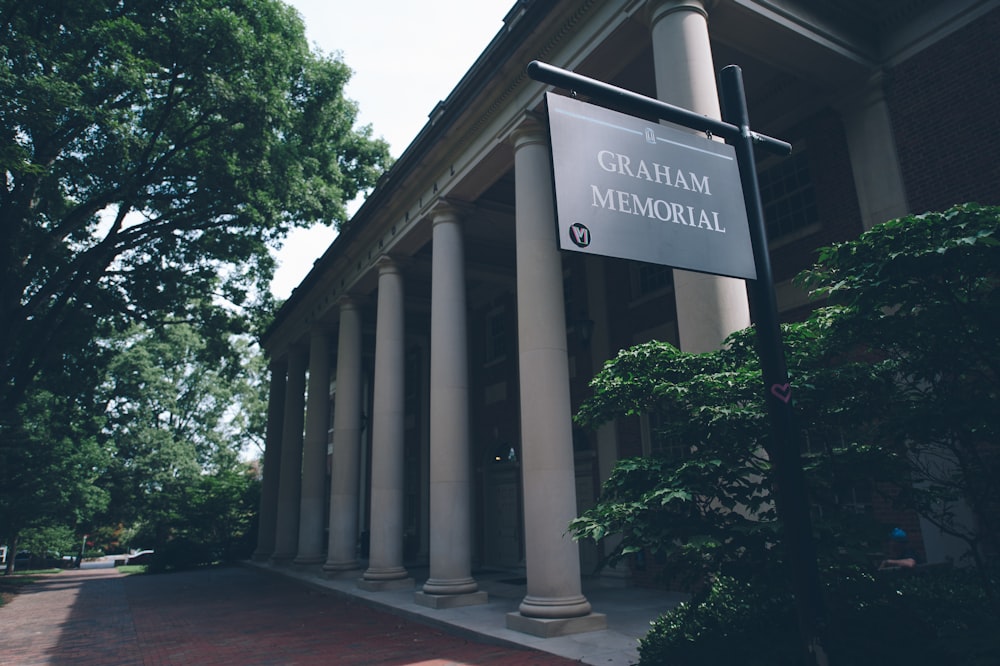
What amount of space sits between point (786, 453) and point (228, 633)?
1118cm

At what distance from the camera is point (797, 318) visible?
36.7 ft

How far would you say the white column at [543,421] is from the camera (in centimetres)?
912

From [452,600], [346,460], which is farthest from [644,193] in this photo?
[346,460]

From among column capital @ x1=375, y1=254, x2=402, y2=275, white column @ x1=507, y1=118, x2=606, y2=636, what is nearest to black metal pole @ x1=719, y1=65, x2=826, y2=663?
white column @ x1=507, y1=118, x2=606, y2=636

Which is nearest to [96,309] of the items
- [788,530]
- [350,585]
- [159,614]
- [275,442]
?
[275,442]

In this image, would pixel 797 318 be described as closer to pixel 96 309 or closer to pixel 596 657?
pixel 596 657

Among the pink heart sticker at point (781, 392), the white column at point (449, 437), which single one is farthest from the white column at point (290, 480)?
the pink heart sticker at point (781, 392)

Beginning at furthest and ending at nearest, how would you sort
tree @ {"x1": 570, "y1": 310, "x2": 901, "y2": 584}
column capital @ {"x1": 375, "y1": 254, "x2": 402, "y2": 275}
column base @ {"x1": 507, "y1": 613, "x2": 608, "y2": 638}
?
column capital @ {"x1": 375, "y1": 254, "x2": 402, "y2": 275} < column base @ {"x1": 507, "y1": 613, "x2": 608, "y2": 638} < tree @ {"x1": 570, "y1": 310, "x2": 901, "y2": 584}

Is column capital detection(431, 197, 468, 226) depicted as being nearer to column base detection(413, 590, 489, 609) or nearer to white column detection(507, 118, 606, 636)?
white column detection(507, 118, 606, 636)

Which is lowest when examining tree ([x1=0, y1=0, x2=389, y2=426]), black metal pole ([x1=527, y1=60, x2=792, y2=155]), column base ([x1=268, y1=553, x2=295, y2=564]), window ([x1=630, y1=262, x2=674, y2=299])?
column base ([x1=268, y1=553, x2=295, y2=564])

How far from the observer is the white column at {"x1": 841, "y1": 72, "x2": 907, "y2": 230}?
33.1 ft

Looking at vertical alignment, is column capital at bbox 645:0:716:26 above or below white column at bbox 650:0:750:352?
above

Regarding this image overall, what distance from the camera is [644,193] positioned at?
4.16 meters

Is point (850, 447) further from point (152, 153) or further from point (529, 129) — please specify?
point (152, 153)
